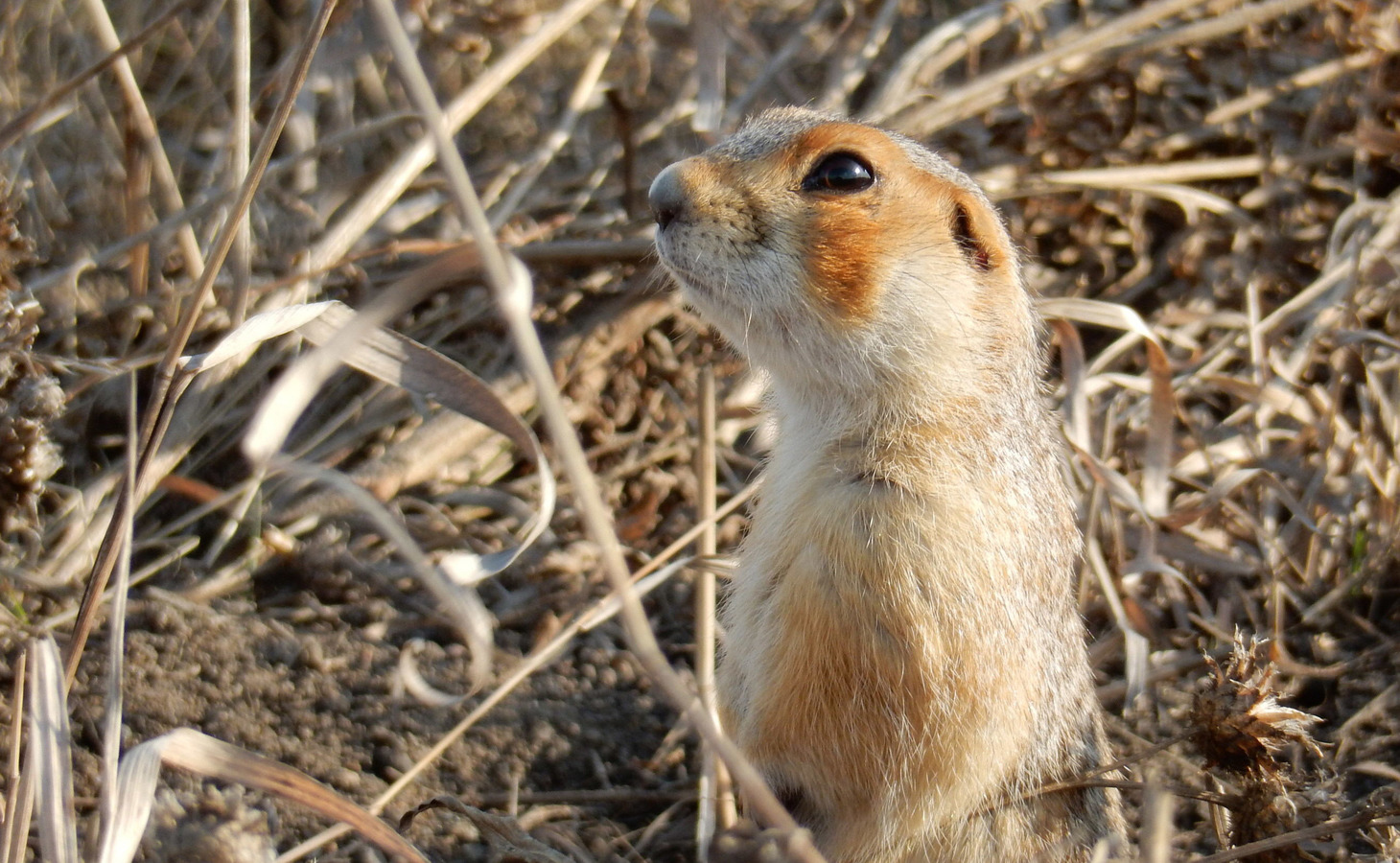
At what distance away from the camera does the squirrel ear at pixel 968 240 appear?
8.65ft

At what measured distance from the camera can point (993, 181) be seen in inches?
174

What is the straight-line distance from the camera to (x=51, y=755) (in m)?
1.93

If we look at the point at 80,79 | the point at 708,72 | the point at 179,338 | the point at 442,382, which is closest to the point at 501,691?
the point at 442,382

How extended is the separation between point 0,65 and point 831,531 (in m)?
3.33

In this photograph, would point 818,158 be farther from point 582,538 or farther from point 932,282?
point 582,538

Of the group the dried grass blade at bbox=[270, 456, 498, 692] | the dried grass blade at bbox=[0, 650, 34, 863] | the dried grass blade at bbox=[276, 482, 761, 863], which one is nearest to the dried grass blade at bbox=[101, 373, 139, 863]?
the dried grass blade at bbox=[0, 650, 34, 863]

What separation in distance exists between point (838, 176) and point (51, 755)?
174 centimetres

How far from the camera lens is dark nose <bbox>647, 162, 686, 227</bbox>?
248 cm

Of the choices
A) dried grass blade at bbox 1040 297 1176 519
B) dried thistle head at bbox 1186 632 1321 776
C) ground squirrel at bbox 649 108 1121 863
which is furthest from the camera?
dried grass blade at bbox 1040 297 1176 519

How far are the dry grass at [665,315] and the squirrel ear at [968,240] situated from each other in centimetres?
87

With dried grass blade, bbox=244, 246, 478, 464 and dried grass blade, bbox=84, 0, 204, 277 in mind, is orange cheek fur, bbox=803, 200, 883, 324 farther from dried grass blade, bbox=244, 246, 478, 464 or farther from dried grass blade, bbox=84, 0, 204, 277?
dried grass blade, bbox=84, 0, 204, 277

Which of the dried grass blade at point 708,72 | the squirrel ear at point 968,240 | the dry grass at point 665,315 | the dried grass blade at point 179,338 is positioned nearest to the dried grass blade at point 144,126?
the dry grass at point 665,315

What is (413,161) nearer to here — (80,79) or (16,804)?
(80,79)

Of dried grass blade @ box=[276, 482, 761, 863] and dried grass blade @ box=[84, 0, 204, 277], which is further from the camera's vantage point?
dried grass blade @ box=[84, 0, 204, 277]
